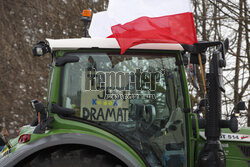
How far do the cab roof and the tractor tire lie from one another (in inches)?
36.3

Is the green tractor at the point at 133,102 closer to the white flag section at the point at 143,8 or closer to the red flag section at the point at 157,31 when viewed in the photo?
the red flag section at the point at 157,31

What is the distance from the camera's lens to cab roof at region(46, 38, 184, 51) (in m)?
3.03

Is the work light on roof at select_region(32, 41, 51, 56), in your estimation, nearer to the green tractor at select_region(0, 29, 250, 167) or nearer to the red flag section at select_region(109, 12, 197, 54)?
the green tractor at select_region(0, 29, 250, 167)

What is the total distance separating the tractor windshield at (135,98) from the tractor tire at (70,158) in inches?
13.7

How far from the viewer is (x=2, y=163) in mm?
2678

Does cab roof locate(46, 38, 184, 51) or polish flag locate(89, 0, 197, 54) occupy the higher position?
polish flag locate(89, 0, 197, 54)

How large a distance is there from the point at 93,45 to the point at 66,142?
0.93 meters

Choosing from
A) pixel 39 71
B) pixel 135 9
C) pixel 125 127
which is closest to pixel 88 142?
pixel 125 127

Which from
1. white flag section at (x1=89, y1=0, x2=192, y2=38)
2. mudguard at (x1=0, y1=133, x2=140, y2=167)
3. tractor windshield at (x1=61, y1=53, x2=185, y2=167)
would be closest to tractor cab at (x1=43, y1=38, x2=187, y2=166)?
tractor windshield at (x1=61, y1=53, x2=185, y2=167)

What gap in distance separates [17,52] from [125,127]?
32.1ft

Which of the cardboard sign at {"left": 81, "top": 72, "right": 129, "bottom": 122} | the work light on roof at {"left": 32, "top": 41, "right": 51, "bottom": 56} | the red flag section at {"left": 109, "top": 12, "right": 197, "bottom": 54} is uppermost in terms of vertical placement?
the red flag section at {"left": 109, "top": 12, "right": 197, "bottom": 54}

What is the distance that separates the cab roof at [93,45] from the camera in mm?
3033

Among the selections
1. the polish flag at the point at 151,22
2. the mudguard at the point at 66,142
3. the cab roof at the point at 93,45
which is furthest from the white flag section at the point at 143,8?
the mudguard at the point at 66,142

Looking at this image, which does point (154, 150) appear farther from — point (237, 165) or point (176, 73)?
point (237, 165)
